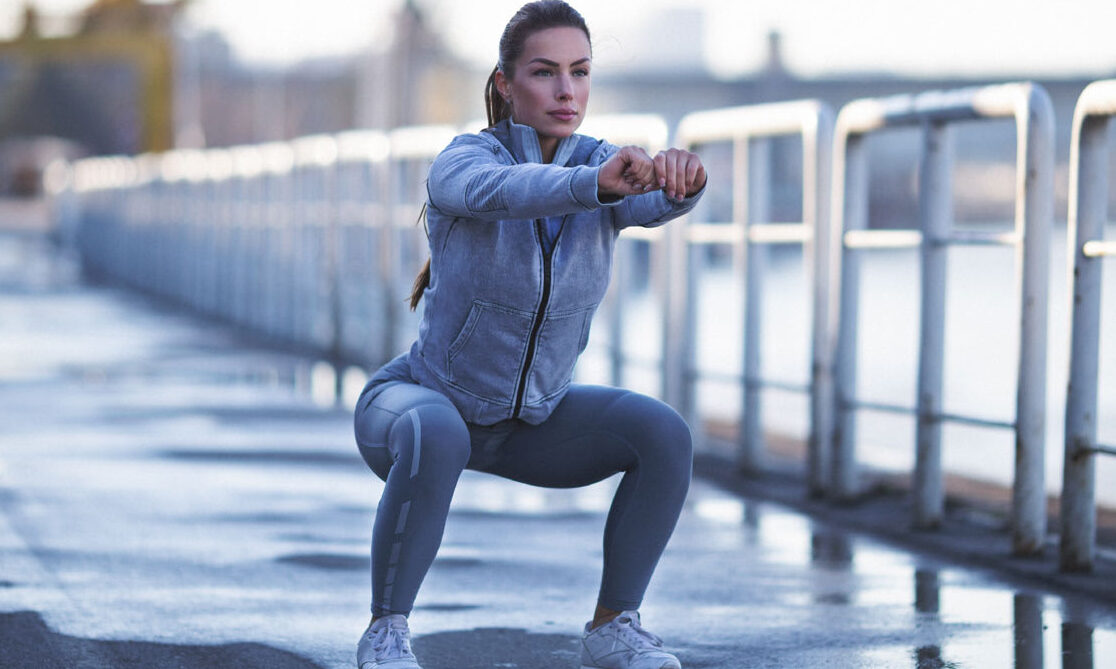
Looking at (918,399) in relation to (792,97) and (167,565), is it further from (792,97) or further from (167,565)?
(792,97)

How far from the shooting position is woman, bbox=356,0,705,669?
3797 mm

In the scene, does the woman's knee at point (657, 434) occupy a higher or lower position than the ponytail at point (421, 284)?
lower

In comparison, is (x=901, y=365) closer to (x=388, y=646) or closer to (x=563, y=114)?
(x=563, y=114)

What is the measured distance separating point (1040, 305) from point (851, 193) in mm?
1392

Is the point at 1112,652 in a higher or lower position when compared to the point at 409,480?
lower

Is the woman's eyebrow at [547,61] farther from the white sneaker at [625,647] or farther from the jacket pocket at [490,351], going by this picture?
the white sneaker at [625,647]

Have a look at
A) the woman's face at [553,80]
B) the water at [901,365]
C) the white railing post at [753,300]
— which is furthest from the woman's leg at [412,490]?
the white railing post at [753,300]

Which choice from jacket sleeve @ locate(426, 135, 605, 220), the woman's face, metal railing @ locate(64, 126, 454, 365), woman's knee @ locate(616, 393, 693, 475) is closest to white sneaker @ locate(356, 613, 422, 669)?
woman's knee @ locate(616, 393, 693, 475)

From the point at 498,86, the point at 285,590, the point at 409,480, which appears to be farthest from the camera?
the point at 285,590

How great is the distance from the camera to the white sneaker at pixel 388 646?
12.5ft

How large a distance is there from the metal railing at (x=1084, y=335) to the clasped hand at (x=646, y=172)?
7.54 feet

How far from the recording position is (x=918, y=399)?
6578 millimetres

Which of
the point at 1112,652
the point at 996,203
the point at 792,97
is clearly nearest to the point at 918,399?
the point at 1112,652

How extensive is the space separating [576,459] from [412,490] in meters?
0.41
